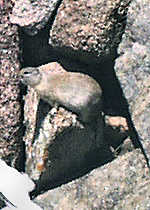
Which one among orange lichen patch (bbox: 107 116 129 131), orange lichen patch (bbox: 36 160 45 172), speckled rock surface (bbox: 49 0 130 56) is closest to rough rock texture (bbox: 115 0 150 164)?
speckled rock surface (bbox: 49 0 130 56)

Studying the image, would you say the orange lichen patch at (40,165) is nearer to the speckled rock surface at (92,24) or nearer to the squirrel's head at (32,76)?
the squirrel's head at (32,76)

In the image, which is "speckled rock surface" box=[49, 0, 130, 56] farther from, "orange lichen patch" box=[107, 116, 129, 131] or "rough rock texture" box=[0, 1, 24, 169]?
"orange lichen patch" box=[107, 116, 129, 131]

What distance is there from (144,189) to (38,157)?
0.95 metres

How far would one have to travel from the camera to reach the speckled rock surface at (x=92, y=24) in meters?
4.21

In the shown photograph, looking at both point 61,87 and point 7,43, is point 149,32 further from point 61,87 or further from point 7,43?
point 7,43

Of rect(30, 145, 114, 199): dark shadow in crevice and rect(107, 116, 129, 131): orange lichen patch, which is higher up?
rect(107, 116, 129, 131): orange lichen patch

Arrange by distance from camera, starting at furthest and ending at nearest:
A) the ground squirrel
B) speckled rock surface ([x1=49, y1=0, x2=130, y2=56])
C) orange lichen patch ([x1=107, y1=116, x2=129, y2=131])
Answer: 1. orange lichen patch ([x1=107, y1=116, x2=129, y2=131])
2. the ground squirrel
3. speckled rock surface ([x1=49, y1=0, x2=130, y2=56])

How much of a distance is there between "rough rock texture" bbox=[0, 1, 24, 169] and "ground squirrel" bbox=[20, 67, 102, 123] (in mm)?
183

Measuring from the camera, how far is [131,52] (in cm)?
437

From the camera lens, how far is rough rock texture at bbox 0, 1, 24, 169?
4645 mm

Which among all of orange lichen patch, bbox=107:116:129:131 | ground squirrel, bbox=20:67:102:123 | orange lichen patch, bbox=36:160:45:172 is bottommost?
orange lichen patch, bbox=36:160:45:172

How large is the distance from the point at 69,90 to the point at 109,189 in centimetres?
86

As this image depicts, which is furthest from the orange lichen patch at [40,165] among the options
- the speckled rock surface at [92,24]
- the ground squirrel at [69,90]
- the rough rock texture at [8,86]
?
the speckled rock surface at [92,24]

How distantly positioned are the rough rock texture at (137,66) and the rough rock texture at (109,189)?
0.28m
